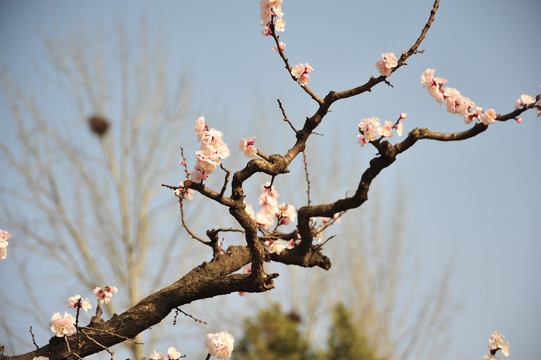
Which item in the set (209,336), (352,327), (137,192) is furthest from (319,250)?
(352,327)

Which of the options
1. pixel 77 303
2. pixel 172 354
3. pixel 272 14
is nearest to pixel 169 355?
→ pixel 172 354

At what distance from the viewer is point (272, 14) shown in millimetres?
2387

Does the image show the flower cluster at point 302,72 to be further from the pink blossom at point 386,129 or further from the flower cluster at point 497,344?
the flower cluster at point 497,344

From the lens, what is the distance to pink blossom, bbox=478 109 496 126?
8.16 ft

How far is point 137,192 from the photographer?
8.32 meters

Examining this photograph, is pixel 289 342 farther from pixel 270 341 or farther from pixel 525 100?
pixel 525 100

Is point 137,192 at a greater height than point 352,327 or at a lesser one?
greater

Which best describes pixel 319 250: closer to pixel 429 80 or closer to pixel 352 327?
pixel 429 80

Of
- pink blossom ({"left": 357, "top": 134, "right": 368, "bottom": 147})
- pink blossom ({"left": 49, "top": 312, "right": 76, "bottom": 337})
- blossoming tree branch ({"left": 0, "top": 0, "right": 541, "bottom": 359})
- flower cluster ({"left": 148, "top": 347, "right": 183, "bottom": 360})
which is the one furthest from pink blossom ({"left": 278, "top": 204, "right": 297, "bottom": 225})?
pink blossom ({"left": 49, "top": 312, "right": 76, "bottom": 337})

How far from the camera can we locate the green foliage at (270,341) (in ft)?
28.2

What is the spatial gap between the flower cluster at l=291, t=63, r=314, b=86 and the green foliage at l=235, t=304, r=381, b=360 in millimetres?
6953

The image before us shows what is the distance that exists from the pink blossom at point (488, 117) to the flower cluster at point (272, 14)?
1095mm

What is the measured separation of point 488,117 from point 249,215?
4.28 ft

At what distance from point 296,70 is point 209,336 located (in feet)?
4.58
